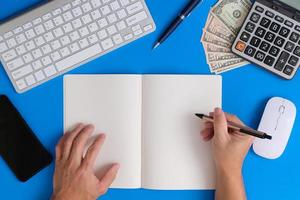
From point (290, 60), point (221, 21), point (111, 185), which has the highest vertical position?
point (221, 21)

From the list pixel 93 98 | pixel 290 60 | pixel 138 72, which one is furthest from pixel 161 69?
pixel 290 60

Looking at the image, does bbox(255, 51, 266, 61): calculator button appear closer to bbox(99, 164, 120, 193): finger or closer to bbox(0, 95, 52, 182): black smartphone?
bbox(99, 164, 120, 193): finger

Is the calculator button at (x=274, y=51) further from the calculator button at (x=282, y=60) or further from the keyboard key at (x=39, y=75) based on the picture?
the keyboard key at (x=39, y=75)

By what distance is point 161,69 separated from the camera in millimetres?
860

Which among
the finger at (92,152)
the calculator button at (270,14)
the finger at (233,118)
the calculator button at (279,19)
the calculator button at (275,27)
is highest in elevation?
the calculator button at (270,14)

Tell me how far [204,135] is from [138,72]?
195 millimetres

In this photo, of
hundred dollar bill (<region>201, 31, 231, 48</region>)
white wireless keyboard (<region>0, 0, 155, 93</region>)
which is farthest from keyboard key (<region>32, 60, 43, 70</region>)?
hundred dollar bill (<region>201, 31, 231, 48</region>)

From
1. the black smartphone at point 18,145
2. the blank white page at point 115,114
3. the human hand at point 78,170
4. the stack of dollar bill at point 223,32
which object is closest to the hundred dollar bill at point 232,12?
the stack of dollar bill at point 223,32

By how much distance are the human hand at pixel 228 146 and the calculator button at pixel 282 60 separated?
0.46 feet

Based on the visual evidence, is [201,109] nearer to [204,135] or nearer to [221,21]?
[204,135]

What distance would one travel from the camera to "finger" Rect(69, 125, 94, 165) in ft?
2.74

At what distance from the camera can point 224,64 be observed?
2.82ft

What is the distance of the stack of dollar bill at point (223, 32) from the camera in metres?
0.86

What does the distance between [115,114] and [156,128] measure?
0.09 meters
